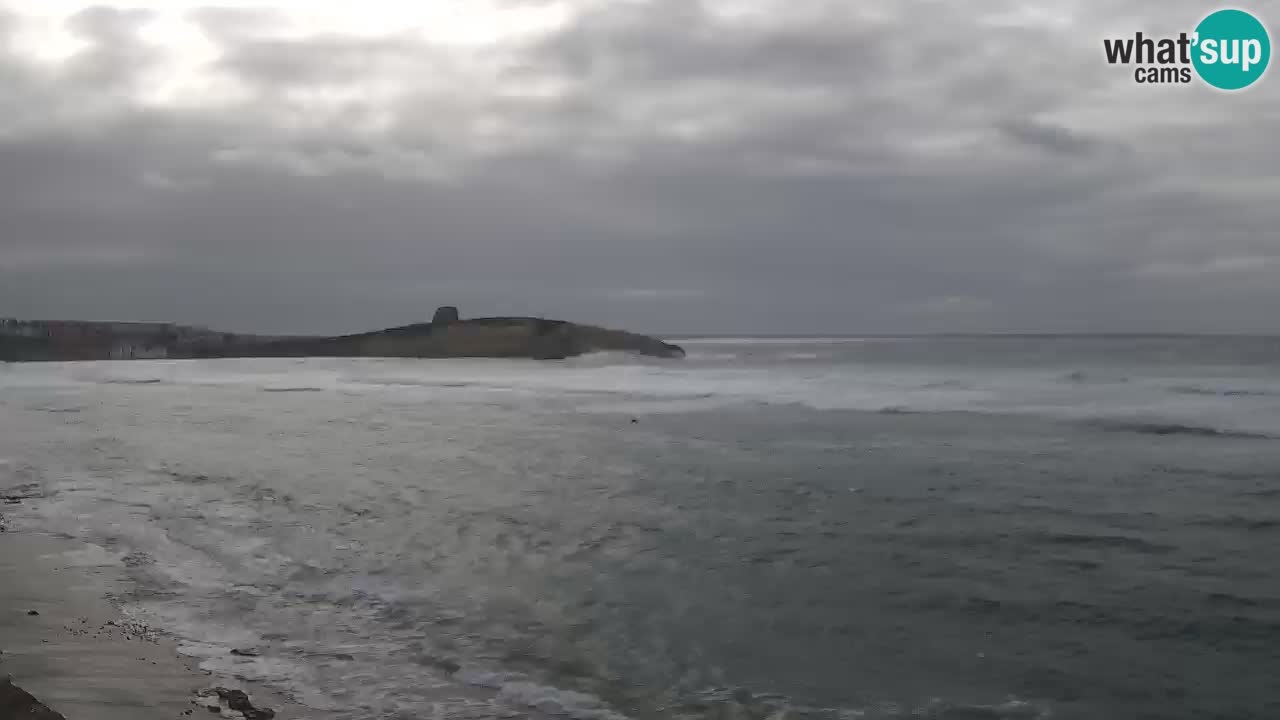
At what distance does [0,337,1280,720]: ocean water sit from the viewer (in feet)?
30.7

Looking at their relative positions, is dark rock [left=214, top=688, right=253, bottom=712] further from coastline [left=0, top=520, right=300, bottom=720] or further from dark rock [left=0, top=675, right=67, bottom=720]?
dark rock [left=0, top=675, right=67, bottom=720]

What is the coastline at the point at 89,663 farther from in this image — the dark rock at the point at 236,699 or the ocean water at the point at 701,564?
the ocean water at the point at 701,564

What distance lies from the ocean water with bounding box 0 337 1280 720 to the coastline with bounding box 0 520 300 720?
428 millimetres

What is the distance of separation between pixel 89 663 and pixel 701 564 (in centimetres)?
850

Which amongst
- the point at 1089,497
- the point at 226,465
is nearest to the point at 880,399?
the point at 1089,497

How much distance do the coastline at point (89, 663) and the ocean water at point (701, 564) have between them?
0.43 meters

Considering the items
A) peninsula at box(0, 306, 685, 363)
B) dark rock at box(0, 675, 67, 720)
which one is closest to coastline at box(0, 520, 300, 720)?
Answer: dark rock at box(0, 675, 67, 720)

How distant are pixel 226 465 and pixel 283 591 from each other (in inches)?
567

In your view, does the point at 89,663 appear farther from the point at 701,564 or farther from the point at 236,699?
the point at 701,564

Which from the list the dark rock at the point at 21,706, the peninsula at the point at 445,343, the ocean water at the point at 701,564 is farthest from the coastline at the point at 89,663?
the peninsula at the point at 445,343

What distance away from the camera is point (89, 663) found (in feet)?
29.7

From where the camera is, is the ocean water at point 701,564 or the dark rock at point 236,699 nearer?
the dark rock at point 236,699

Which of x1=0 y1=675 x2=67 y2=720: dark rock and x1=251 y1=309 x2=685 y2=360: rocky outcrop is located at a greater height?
x1=251 y1=309 x2=685 y2=360: rocky outcrop

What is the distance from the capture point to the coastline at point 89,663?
311 inches
